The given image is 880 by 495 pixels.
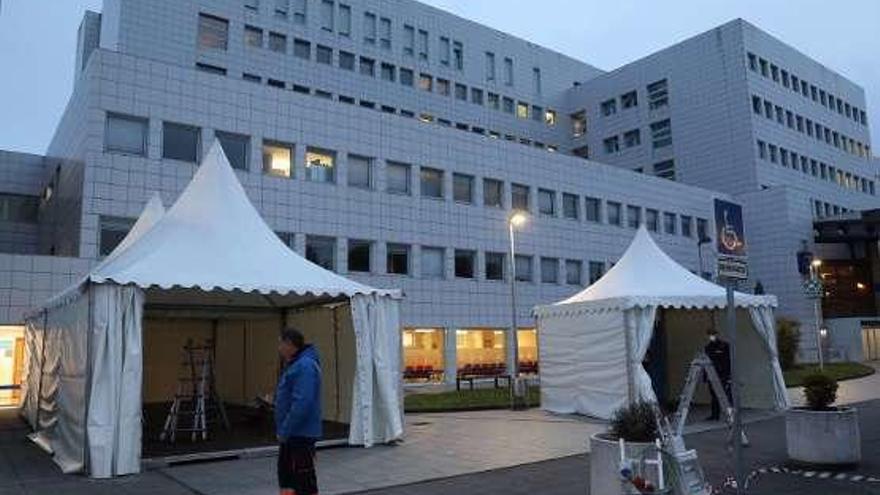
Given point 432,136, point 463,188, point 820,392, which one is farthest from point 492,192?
point 820,392

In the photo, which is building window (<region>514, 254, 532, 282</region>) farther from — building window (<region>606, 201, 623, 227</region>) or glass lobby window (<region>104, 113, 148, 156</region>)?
glass lobby window (<region>104, 113, 148, 156</region>)

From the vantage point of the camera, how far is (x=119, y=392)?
10.4 m

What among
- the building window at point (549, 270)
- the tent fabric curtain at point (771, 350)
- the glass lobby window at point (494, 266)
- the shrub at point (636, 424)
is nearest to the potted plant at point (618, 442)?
the shrub at point (636, 424)

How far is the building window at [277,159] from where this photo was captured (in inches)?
1085

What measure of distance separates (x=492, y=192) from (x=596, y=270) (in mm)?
8329

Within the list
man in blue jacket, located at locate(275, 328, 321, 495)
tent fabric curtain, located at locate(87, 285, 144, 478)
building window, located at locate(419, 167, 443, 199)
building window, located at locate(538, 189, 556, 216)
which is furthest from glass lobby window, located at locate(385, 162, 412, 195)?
man in blue jacket, located at locate(275, 328, 321, 495)

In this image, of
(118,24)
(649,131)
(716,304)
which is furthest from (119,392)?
(649,131)

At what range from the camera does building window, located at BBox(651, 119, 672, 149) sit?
55125mm

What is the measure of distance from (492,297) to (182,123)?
16.1 metres

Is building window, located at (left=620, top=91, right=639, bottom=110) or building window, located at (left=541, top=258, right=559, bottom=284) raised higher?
building window, located at (left=620, top=91, right=639, bottom=110)

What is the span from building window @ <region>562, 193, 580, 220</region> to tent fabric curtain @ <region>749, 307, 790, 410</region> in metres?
21.0

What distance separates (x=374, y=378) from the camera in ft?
42.5

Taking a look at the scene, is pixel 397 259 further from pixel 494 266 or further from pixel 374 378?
pixel 374 378

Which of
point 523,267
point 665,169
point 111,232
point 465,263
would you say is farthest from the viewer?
point 665,169
